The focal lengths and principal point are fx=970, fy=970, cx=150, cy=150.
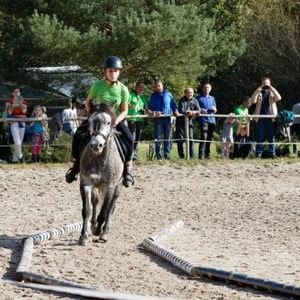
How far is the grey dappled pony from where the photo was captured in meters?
11.0

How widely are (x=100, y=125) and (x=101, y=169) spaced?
630 millimetres

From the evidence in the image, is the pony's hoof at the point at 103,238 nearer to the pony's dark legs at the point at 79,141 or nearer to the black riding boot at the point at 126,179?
the black riding boot at the point at 126,179

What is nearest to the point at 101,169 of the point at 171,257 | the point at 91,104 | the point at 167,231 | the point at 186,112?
the point at 91,104

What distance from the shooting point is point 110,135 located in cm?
1132

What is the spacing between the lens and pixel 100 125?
10984mm

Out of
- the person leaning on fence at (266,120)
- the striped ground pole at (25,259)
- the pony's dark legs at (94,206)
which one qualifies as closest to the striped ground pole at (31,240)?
the striped ground pole at (25,259)

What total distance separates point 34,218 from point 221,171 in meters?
7.13

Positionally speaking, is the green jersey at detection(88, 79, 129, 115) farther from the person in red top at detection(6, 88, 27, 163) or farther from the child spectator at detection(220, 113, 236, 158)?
the child spectator at detection(220, 113, 236, 158)

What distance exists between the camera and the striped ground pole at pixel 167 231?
11.5m

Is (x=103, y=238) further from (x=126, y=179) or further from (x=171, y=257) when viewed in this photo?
(x=171, y=257)

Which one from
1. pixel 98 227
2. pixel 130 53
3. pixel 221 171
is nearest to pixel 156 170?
pixel 221 171

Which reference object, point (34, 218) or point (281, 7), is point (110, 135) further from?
point (281, 7)

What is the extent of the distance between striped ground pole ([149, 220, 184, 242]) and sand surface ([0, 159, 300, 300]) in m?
0.08

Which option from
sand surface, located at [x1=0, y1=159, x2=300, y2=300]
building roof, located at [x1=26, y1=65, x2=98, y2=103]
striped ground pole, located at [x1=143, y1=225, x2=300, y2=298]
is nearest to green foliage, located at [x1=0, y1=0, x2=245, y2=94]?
building roof, located at [x1=26, y1=65, x2=98, y2=103]
